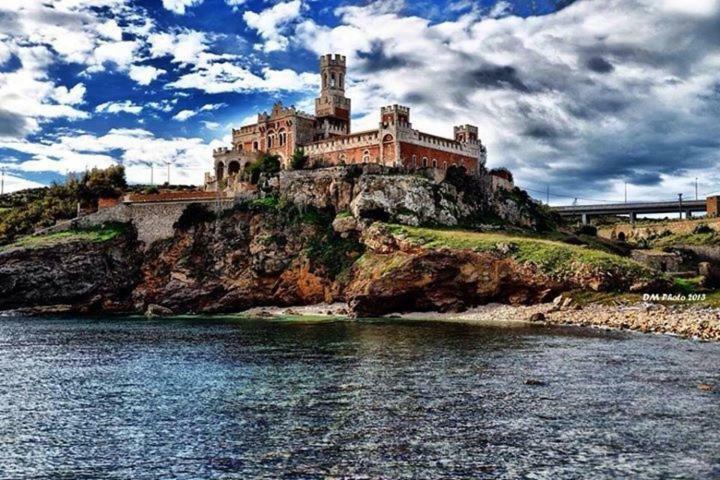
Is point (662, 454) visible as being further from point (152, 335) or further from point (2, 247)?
point (2, 247)

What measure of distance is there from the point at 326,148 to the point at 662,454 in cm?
8331

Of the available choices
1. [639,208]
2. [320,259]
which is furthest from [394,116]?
[639,208]

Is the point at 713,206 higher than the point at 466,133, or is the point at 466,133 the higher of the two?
the point at 466,133

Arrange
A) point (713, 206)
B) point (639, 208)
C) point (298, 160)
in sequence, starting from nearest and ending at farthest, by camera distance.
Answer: point (298, 160) → point (713, 206) → point (639, 208)

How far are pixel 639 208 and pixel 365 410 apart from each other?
414 ft

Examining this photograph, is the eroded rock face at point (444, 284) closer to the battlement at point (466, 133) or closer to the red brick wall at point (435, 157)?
the red brick wall at point (435, 157)

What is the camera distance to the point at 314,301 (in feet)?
280

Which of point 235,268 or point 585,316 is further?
point 235,268

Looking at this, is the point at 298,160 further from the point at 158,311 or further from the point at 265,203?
the point at 158,311

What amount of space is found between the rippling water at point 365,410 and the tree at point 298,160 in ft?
170

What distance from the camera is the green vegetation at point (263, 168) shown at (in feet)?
325

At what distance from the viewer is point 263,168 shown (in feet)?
326

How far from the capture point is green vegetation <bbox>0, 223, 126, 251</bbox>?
307 feet

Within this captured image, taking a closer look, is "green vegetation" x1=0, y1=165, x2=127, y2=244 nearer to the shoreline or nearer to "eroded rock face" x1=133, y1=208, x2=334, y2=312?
"eroded rock face" x1=133, y1=208, x2=334, y2=312
